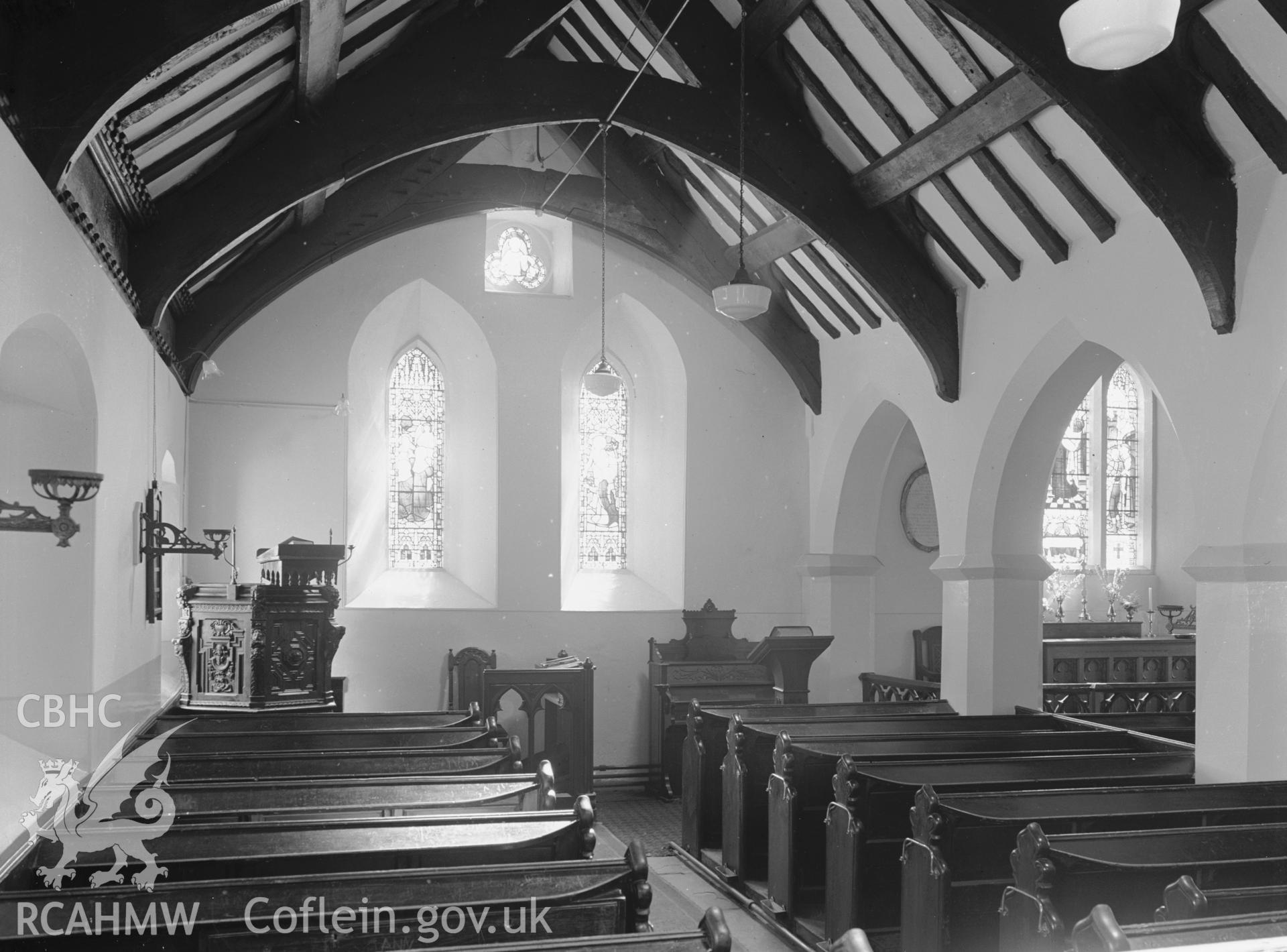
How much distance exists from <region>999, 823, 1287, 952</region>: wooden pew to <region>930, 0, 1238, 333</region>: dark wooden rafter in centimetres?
275

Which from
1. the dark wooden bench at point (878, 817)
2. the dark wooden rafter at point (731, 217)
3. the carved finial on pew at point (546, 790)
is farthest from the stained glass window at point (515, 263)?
the carved finial on pew at point (546, 790)

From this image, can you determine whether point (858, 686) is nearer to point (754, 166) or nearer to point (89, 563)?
point (754, 166)

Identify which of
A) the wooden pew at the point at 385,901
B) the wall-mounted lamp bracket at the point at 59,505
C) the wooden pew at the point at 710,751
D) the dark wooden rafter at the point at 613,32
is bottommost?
the wooden pew at the point at 710,751

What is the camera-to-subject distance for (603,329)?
10.6 meters

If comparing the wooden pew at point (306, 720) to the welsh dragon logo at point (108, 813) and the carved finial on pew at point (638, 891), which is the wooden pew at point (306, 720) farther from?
the carved finial on pew at point (638, 891)

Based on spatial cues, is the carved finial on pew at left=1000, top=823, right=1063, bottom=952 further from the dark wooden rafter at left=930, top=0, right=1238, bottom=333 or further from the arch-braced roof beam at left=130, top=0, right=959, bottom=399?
the arch-braced roof beam at left=130, top=0, right=959, bottom=399

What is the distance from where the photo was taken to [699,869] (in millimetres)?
7590

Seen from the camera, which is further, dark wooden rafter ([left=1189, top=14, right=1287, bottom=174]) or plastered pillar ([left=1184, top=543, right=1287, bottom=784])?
plastered pillar ([left=1184, top=543, right=1287, bottom=784])

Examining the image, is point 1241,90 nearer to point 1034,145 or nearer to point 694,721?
point 1034,145

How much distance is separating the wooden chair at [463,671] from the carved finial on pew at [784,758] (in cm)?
414

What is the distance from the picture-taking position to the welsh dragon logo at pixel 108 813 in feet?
12.1

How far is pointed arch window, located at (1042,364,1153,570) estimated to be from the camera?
515 inches

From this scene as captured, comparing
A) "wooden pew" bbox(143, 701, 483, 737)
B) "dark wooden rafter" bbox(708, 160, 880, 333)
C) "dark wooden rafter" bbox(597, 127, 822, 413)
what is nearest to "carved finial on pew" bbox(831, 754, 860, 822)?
"wooden pew" bbox(143, 701, 483, 737)

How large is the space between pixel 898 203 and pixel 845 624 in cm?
403
